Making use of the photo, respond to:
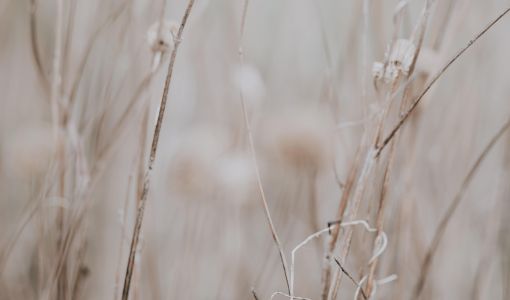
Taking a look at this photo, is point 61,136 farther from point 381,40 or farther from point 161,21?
point 381,40

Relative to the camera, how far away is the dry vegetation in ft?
1.42

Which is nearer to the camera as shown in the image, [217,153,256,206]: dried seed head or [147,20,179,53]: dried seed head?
[147,20,179,53]: dried seed head

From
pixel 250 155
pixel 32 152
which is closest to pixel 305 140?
pixel 250 155

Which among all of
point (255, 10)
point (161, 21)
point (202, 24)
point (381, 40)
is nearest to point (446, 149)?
point (381, 40)

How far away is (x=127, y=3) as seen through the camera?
50cm

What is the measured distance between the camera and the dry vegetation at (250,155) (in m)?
0.43

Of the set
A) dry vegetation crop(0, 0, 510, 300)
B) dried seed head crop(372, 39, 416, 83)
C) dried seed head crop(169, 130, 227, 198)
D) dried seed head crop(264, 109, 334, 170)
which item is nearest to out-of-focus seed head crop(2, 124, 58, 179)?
dry vegetation crop(0, 0, 510, 300)

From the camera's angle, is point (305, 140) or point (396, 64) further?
point (305, 140)

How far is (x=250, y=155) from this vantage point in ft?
2.37

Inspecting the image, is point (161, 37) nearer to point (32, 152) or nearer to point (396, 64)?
point (396, 64)

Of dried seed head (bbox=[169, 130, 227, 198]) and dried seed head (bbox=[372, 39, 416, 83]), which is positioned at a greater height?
dried seed head (bbox=[372, 39, 416, 83])

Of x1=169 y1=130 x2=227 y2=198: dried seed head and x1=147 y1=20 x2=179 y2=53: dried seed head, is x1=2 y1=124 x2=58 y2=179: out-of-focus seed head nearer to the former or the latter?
x1=169 y1=130 x2=227 y2=198: dried seed head

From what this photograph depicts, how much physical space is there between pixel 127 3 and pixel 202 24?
35 cm

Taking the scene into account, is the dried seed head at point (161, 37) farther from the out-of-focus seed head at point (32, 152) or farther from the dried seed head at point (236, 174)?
the out-of-focus seed head at point (32, 152)
